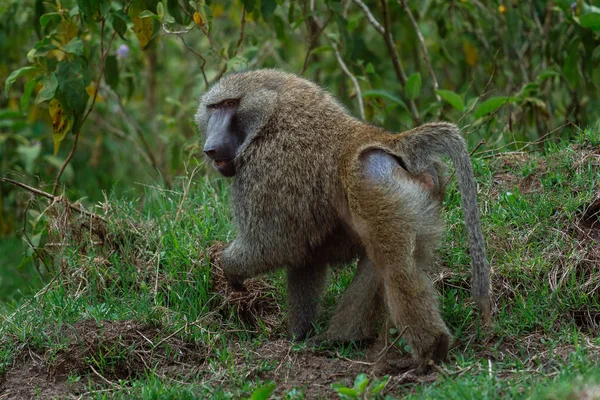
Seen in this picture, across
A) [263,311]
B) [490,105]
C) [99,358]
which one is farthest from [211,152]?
[490,105]

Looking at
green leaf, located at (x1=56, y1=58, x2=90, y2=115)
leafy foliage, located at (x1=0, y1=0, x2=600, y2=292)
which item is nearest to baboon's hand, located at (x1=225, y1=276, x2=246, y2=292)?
leafy foliage, located at (x1=0, y1=0, x2=600, y2=292)

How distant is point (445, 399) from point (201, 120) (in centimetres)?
197

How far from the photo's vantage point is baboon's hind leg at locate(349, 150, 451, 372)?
3.49 metres

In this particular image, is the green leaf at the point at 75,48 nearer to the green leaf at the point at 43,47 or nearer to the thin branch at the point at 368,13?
the green leaf at the point at 43,47

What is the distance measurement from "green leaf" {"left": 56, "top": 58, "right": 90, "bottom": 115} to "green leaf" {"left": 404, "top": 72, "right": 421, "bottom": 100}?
2148mm

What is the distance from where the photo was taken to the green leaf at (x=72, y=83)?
488 centimetres

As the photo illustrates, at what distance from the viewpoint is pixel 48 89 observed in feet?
16.0

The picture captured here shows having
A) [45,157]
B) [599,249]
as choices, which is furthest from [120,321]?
[45,157]

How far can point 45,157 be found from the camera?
722cm

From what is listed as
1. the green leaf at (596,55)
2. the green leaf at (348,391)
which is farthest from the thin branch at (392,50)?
the green leaf at (348,391)

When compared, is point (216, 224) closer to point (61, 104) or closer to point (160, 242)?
point (160, 242)

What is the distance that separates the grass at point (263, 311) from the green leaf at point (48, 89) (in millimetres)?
625

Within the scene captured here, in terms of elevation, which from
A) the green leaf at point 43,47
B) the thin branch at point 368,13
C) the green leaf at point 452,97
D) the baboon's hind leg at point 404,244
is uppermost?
the thin branch at point 368,13

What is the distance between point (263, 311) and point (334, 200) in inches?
39.1
